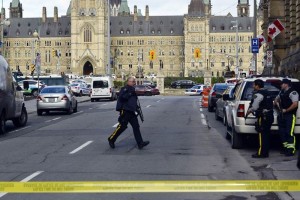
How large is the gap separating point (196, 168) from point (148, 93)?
6384cm

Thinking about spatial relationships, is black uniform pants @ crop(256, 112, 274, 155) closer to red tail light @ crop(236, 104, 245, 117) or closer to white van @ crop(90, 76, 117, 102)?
red tail light @ crop(236, 104, 245, 117)

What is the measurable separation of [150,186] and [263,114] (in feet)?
16.5

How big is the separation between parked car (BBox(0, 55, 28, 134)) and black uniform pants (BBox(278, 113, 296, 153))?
9.97m

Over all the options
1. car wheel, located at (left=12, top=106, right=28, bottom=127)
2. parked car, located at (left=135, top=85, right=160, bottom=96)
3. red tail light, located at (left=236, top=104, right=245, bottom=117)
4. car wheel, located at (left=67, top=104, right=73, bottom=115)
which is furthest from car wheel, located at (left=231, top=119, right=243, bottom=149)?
parked car, located at (left=135, top=85, right=160, bottom=96)

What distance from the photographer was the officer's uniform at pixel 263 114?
50.3ft

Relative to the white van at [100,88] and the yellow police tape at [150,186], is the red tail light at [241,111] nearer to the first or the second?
the yellow police tape at [150,186]

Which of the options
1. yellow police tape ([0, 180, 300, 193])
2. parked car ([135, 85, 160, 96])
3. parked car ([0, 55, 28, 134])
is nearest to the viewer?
yellow police tape ([0, 180, 300, 193])

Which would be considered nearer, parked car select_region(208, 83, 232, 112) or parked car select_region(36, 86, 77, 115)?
parked car select_region(36, 86, 77, 115)

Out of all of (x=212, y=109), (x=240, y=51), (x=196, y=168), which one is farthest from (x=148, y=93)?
(x=240, y=51)

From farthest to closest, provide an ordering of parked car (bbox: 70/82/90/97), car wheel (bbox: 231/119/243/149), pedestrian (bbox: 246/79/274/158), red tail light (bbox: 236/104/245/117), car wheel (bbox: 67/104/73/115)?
parked car (bbox: 70/82/90/97)
car wheel (bbox: 67/104/73/115)
car wheel (bbox: 231/119/243/149)
red tail light (bbox: 236/104/245/117)
pedestrian (bbox: 246/79/274/158)

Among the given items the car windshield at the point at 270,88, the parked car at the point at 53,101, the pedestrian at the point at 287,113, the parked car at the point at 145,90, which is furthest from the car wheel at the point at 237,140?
the parked car at the point at 145,90

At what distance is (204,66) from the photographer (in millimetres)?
189000

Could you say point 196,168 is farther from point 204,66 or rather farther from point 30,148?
point 204,66

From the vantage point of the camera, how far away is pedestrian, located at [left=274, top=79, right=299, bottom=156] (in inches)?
611
